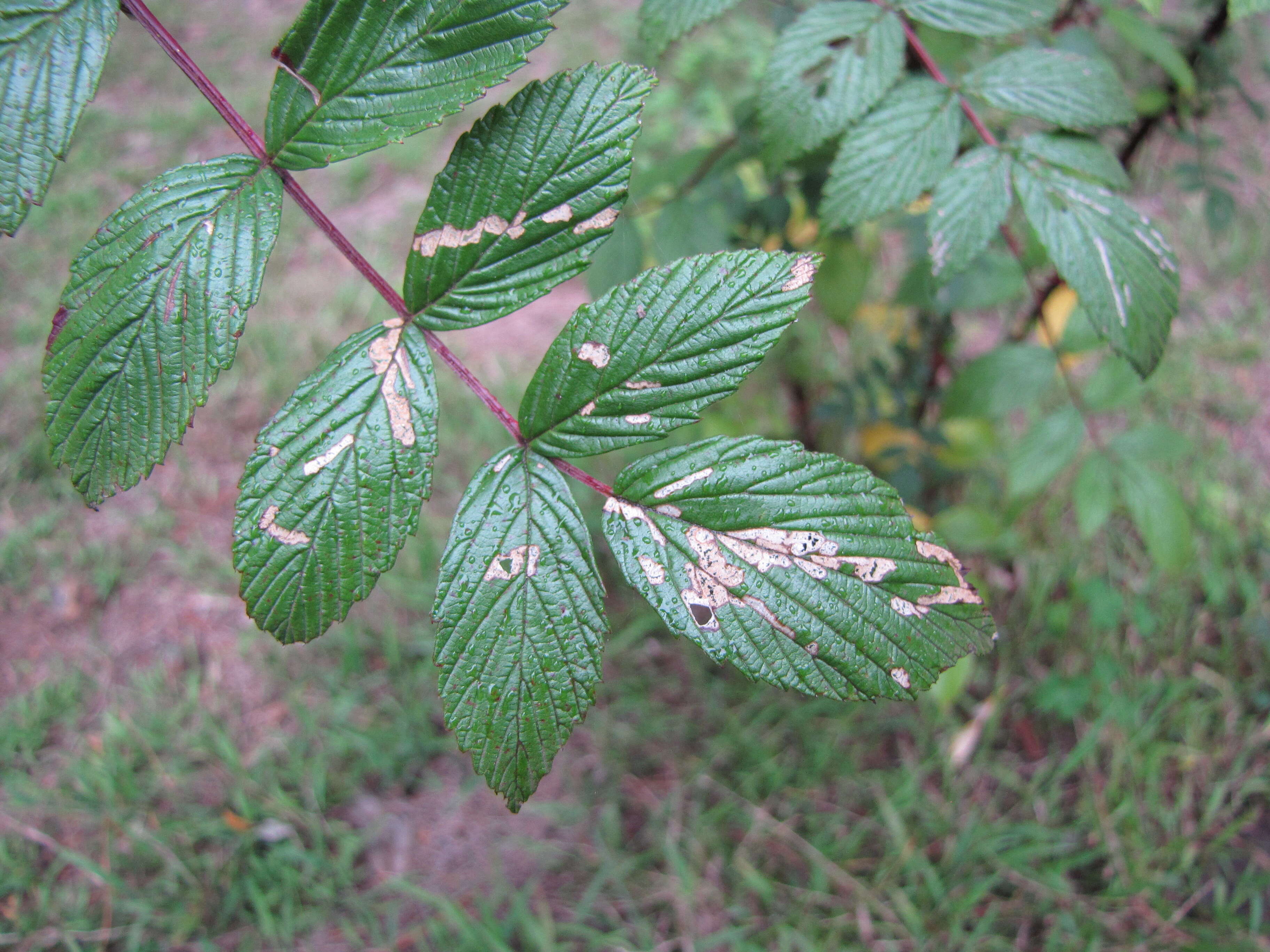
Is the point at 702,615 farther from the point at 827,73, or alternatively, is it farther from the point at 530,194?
the point at 827,73

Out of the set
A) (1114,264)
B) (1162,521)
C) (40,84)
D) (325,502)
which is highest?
(40,84)

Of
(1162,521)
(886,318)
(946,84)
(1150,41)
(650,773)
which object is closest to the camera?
(946,84)

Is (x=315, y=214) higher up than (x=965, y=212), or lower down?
higher up

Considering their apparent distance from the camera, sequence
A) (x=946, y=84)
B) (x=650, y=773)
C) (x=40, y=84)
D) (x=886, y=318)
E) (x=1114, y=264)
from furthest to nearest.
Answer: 1. (x=886, y=318)
2. (x=650, y=773)
3. (x=946, y=84)
4. (x=1114, y=264)
5. (x=40, y=84)

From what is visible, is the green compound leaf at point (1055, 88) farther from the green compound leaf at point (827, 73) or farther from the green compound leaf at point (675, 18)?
the green compound leaf at point (675, 18)

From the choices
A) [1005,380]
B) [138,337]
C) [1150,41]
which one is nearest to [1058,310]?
[1005,380]

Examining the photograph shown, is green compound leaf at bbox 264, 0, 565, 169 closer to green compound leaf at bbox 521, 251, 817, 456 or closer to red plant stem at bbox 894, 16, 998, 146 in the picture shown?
green compound leaf at bbox 521, 251, 817, 456
